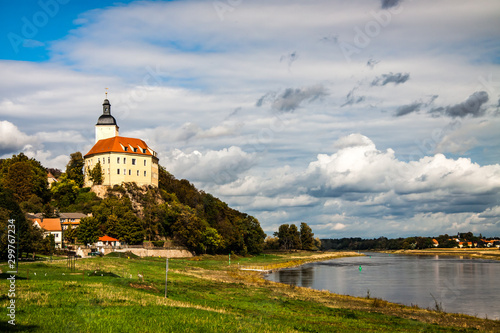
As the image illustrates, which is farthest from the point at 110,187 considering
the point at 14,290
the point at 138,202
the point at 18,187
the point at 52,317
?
the point at 52,317

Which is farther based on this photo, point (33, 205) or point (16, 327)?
point (33, 205)

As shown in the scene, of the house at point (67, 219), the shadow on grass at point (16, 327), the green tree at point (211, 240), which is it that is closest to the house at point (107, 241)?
the house at point (67, 219)

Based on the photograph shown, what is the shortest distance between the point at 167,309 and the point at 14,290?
380 inches

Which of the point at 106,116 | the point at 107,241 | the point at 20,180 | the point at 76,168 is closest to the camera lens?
the point at 107,241

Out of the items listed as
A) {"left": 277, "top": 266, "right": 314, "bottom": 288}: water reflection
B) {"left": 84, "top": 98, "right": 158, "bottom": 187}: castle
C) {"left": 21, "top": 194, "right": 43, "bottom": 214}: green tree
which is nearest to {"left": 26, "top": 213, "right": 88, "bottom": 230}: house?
{"left": 21, "top": 194, "right": 43, "bottom": 214}: green tree

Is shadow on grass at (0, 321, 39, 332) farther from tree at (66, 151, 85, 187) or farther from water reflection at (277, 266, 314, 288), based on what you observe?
tree at (66, 151, 85, 187)

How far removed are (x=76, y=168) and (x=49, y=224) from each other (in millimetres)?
28014

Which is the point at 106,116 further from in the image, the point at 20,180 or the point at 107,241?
the point at 107,241

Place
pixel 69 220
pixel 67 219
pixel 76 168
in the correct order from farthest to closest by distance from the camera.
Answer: pixel 76 168, pixel 69 220, pixel 67 219

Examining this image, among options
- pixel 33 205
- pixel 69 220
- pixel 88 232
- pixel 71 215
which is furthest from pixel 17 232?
pixel 33 205

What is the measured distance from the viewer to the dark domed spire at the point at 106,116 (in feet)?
443

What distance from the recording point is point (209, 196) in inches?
5930

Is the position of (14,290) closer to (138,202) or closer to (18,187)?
(138,202)

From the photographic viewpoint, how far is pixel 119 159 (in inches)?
4857
